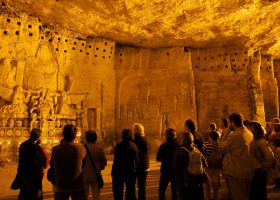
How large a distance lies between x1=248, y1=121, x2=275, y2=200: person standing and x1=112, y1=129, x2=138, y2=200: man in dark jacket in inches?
65.4

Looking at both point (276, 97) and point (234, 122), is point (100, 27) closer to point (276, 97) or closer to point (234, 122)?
point (234, 122)

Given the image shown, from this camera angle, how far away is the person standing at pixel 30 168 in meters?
3.46

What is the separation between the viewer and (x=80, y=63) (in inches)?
448

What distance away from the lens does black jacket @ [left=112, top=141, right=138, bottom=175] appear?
3906 mm

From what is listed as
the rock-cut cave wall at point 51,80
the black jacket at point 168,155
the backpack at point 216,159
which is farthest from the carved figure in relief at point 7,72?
the backpack at point 216,159

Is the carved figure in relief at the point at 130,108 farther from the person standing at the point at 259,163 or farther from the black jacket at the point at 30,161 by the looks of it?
the black jacket at the point at 30,161

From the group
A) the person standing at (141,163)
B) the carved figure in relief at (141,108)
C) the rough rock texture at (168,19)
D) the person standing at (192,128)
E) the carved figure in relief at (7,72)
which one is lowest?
the person standing at (141,163)

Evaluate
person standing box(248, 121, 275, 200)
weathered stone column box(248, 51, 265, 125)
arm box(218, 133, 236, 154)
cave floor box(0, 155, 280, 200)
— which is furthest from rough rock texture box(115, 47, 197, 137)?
arm box(218, 133, 236, 154)

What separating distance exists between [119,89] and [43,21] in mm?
4241

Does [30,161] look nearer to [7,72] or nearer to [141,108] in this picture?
[7,72]

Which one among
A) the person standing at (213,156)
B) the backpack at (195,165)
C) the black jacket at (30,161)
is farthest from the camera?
the person standing at (213,156)

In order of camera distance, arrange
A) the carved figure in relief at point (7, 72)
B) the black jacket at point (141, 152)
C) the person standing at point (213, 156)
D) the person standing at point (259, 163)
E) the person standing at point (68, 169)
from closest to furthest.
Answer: the person standing at point (68, 169)
the person standing at point (259, 163)
the person standing at point (213, 156)
the black jacket at point (141, 152)
the carved figure in relief at point (7, 72)

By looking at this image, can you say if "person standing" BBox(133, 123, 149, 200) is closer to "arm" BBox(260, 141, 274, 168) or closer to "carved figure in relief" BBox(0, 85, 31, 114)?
"arm" BBox(260, 141, 274, 168)

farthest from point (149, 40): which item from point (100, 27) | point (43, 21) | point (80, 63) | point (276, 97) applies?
point (276, 97)
